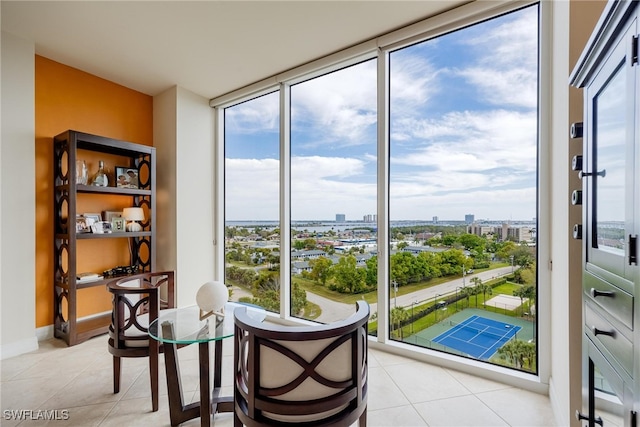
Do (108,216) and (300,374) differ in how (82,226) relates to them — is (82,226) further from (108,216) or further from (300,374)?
(300,374)

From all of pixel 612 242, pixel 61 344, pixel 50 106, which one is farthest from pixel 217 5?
pixel 61 344

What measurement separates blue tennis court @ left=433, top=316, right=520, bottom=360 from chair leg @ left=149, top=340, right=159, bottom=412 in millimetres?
2174

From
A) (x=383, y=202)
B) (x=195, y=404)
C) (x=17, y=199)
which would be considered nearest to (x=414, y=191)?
(x=383, y=202)

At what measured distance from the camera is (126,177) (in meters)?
3.71

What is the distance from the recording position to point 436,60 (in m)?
2.67

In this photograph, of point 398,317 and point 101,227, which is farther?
point 101,227

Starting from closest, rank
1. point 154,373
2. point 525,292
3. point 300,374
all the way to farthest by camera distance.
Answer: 1. point 300,374
2. point 154,373
3. point 525,292

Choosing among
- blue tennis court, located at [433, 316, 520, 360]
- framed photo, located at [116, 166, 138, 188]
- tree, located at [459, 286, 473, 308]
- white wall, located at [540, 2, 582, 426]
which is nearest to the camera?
white wall, located at [540, 2, 582, 426]

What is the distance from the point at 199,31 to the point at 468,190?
2.71 m

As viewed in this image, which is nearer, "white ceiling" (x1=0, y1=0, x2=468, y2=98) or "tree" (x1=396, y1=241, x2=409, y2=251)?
"white ceiling" (x1=0, y1=0, x2=468, y2=98)

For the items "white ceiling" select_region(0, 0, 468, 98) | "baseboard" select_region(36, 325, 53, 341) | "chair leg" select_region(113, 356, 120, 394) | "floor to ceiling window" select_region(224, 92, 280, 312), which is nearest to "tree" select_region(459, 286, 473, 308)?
"floor to ceiling window" select_region(224, 92, 280, 312)

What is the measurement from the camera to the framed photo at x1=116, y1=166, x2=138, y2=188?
3.65 metres

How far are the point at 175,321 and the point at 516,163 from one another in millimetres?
2649

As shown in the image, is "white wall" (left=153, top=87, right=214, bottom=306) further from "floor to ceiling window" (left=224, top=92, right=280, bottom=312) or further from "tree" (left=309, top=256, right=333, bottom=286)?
"tree" (left=309, top=256, right=333, bottom=286)
